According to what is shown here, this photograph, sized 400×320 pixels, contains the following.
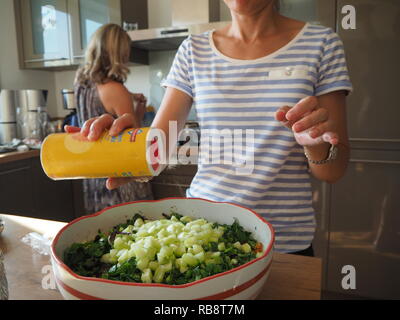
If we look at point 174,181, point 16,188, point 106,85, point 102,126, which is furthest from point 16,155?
point 102,126

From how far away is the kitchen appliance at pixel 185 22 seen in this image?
6.70 ft

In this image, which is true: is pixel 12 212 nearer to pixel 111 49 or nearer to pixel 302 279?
pixel 111 49

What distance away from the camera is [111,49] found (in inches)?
67.7

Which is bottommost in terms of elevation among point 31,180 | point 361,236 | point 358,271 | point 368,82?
point 358,271

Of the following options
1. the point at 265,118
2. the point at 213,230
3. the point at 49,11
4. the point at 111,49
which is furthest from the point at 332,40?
the point at 49,11

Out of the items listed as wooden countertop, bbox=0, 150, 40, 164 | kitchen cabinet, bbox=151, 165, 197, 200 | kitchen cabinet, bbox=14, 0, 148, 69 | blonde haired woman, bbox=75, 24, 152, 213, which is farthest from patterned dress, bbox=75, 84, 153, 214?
kitchen cabinet, bbox=14, 0, 148, 69

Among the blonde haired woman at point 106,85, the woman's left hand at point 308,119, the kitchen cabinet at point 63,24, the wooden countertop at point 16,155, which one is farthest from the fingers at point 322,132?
the kitchen cabinet at point 63,24

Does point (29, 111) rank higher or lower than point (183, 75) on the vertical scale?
lower

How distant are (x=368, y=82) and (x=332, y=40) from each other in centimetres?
108

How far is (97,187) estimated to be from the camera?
1.78 meters

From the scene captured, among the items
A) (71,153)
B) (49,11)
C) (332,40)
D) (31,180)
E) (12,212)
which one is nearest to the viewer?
(71,153)

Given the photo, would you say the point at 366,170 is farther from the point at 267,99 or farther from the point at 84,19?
the point at 84,19

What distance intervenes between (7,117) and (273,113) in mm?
2281

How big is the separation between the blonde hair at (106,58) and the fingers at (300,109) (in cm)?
132
